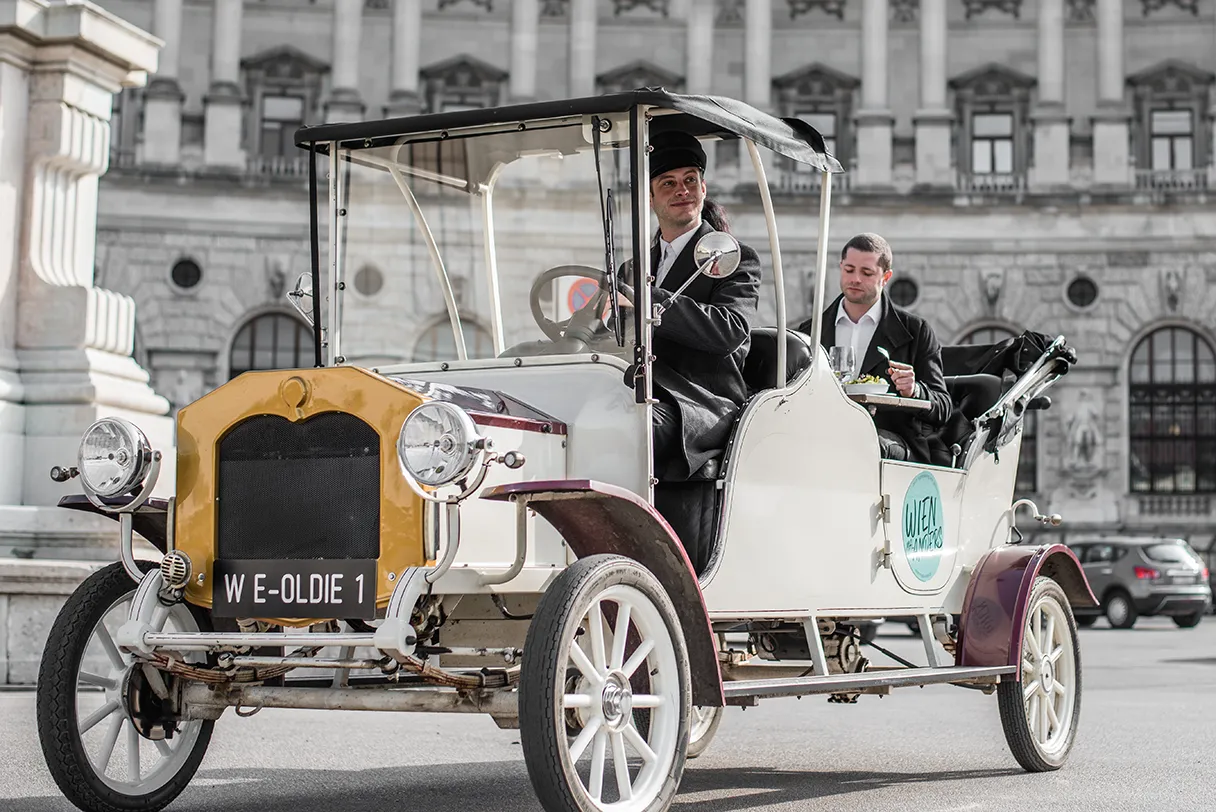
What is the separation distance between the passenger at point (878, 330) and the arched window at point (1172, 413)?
1348 inches

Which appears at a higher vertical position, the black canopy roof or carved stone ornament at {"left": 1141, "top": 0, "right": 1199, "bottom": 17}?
carved stone ornament at {"left": 1141, "top": 0, "right": 1199, "bottom": 17}

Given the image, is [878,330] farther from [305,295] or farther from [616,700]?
[616,700]

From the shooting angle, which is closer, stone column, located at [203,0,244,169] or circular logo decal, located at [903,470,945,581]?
circular logo decal, located at [903,470,945,581]

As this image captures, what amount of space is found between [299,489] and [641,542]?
1062 mm

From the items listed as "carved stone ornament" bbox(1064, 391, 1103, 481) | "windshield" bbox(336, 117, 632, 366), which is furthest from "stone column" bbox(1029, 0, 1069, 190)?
"windshield" bbox(336, 117, 632, 366)

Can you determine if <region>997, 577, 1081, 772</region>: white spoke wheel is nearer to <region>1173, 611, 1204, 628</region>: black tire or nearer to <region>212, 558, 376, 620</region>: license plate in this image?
<region>212, 558, 376, 620</region>: license plate

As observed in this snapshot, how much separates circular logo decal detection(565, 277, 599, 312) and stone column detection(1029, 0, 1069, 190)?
3717 centimetres

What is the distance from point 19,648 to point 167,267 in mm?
30216

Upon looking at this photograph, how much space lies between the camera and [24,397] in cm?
1137

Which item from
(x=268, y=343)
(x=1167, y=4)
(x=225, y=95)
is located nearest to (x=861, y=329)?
(x=268, y=343)

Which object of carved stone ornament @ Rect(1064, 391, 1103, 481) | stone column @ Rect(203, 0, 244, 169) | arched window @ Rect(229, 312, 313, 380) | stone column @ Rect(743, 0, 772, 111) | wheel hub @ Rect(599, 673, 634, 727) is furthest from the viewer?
stone column @ Rect(743, 0, 772, 111)

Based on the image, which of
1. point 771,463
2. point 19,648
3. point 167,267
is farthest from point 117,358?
point 167,267

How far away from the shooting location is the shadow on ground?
20.3 feet

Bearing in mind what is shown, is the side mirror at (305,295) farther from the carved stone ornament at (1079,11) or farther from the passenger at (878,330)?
the carved stone ornament at (1079,11)
